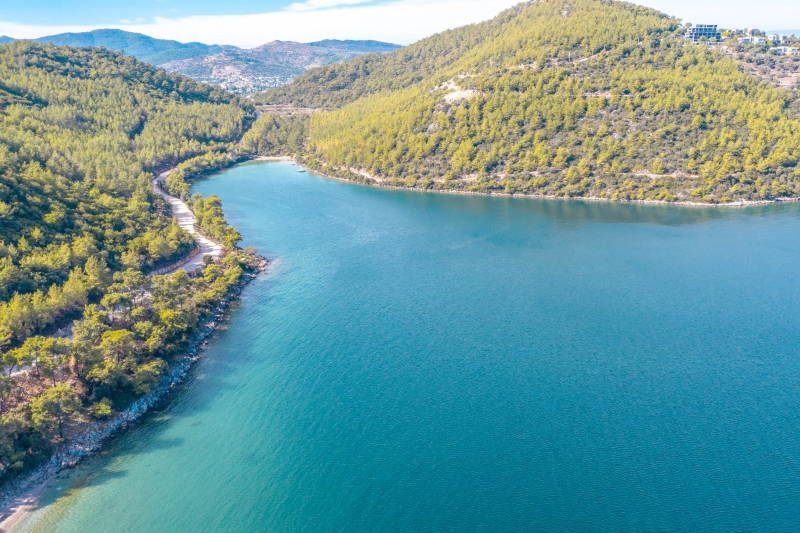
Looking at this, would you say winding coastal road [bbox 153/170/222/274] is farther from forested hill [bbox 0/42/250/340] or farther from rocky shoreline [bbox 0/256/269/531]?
rocky shoreline [bbox 0/256/269/531]

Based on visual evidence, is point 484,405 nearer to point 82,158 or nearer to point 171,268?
point 171,268

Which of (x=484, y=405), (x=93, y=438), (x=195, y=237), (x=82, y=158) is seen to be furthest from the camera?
(x=82, y=158)

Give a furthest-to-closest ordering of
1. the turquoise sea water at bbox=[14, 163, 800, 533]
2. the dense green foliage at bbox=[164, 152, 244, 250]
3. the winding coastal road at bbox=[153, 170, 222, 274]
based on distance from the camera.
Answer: the dense green foliage at bbox=[164, 152, 244, 250] < the winding coastal road at bbox=[153, 170, 222, 274] < the turquoise sea water at bbox=[14, 163, 800, 533]

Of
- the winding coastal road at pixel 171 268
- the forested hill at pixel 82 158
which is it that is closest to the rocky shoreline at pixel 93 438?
the winding coastal road at pixel 171 268

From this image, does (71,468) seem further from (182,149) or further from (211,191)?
(182,149)

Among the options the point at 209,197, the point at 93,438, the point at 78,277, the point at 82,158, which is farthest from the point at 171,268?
the point at 82,158

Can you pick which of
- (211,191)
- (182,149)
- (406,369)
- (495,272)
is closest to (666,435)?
(406,369)

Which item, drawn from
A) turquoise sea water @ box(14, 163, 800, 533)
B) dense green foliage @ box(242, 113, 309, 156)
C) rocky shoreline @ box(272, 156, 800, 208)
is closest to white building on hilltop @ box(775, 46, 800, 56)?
rocky shoreline @ box(272, 156, 800, 208)
